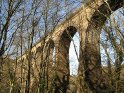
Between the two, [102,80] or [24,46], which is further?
[24,46]

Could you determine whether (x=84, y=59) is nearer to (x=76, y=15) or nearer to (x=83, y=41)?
(x=83, y=41)

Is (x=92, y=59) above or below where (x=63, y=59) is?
below

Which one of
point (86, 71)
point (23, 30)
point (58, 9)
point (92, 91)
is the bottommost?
point (92, 91)

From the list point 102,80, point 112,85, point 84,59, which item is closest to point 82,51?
point 84,59

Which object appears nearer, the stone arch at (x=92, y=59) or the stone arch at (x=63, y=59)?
the stone arch at (x=92, y=59)

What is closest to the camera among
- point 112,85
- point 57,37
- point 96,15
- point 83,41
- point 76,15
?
point 112,85

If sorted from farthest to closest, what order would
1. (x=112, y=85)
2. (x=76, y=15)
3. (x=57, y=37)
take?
(x=57, y=37), (x=76, y=15), (x=112, y=85)

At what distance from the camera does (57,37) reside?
20094 millimetres

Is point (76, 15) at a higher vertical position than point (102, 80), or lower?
higher

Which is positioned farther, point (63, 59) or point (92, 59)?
point (63, 59)

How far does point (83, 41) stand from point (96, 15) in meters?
1.84

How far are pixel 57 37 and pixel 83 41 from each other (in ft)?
13.9

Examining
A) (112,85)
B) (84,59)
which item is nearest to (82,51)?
(84,59)

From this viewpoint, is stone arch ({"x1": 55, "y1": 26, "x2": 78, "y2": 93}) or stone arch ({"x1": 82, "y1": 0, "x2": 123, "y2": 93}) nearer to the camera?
stone arch ({"x1": 82, "y1": 0, "x2": 123, "y2": 93})
